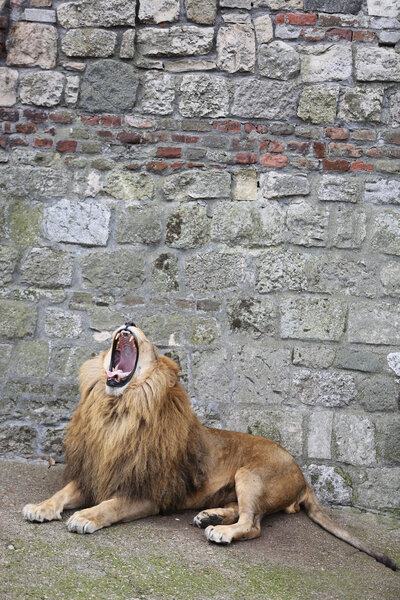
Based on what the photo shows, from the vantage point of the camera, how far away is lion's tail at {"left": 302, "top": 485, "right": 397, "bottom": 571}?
3.96 meters

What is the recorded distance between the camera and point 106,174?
5074mm

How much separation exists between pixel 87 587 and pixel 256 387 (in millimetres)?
2183

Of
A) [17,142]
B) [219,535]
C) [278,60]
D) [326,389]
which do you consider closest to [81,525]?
[219,535]

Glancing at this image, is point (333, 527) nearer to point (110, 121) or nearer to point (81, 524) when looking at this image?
point (81, 524)

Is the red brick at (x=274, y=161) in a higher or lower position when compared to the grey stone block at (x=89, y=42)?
lower

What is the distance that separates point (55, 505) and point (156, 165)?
2.49 m

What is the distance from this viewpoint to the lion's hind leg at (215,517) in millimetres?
4043

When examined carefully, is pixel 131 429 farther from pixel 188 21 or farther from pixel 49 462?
pixel 188 21

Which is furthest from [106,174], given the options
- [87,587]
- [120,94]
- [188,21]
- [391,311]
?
[87,587]

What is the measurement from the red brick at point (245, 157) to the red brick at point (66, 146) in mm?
1182

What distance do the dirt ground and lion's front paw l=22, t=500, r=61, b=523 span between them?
1.7 inches

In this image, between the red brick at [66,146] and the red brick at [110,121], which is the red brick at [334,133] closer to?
the red brick at [110,121]

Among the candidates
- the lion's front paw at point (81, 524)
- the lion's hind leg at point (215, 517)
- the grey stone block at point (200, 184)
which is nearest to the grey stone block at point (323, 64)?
the grey stone block at point (200, 184)

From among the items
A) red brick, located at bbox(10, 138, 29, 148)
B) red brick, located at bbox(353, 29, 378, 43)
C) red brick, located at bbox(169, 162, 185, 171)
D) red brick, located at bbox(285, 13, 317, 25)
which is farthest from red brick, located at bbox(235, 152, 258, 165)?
red brick, located at bbox(10, 138, 29, 148)
